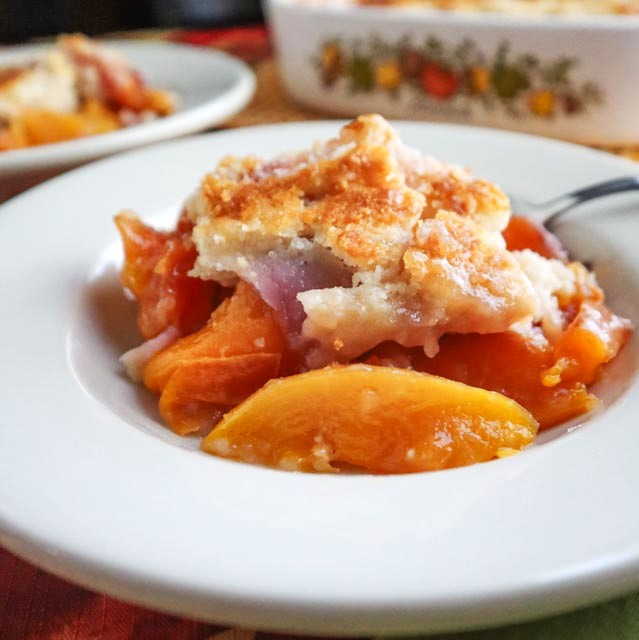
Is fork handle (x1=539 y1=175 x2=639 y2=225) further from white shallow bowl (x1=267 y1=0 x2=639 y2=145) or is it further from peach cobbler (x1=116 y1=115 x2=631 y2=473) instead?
white shallow bowl (x1=267 y1=0 x2=639 y2=145)

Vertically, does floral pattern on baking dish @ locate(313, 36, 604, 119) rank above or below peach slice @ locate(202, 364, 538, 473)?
below

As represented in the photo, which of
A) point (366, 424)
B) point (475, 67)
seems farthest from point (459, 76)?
point (366, 424)

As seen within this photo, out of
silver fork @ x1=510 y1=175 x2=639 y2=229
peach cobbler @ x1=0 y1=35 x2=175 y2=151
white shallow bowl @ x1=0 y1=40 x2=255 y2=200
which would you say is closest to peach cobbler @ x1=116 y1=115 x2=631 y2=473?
silver fork @ x1=510 y1=175 x2=639 y2=229

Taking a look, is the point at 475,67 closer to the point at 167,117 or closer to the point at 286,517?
the point at 167,117

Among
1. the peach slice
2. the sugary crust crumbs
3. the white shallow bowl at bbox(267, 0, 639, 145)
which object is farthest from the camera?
the white shallow bowl at bbox(267, 0, 639, 145)

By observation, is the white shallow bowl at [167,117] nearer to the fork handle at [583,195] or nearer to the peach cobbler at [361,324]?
the peach cobbler at [361,324]

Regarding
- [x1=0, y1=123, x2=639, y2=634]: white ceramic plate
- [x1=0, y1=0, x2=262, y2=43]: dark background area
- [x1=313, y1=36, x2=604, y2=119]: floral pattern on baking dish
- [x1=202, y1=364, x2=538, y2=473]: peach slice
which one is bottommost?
[x1=0, y1=0, x2=262, y2=43]: dark background area
